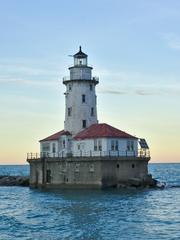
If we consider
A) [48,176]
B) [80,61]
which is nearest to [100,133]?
[48,176]

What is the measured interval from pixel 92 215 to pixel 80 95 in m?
29.1

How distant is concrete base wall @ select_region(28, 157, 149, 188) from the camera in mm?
57062

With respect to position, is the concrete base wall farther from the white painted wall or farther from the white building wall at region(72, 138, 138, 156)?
the white painted wall

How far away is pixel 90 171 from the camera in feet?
189

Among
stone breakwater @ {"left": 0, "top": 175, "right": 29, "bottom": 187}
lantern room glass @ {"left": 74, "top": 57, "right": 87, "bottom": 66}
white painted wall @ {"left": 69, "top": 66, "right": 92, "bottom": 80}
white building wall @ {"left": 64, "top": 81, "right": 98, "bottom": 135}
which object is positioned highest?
lantern room glass @ {"left": 74, "top": 57, "right": 87, "bottom": 66}

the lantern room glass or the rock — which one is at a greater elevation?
the lantern room glass

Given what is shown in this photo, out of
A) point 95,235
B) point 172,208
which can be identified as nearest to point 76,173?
point 172,208

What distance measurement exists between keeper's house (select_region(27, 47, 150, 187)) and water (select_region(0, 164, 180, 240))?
3163mm

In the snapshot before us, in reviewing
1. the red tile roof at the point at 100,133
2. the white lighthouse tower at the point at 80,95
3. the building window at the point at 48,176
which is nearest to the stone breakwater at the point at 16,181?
the building window at the point at 48,176

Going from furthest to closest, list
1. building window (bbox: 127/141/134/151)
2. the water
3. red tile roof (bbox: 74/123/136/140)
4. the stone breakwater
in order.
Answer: the stone breakwater, building window (bbox: 127/141/134/151), red tile roof (bbox: 74/123/136/140), the water

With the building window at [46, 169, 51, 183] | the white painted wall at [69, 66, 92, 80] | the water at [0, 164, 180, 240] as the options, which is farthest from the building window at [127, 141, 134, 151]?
the white painted wall at [69, 66, 92, 80]

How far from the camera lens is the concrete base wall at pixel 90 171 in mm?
57062

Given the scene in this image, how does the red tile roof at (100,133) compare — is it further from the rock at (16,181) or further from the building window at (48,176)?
the rock at (16,181)

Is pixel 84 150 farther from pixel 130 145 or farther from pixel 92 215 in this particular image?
pixel 92 215
